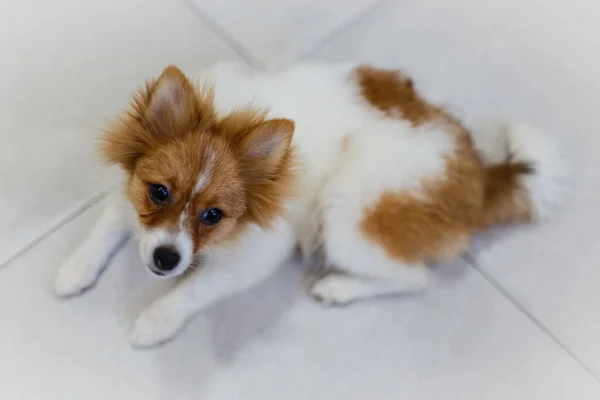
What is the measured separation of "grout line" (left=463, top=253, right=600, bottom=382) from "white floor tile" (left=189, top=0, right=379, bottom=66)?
128 cm

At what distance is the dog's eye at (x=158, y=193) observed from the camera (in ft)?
5.50

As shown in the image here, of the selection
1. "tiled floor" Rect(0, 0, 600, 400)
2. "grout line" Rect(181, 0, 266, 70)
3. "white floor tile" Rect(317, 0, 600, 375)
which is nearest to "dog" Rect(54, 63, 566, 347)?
"tiled floor" Rect(0, 0, 600, 400)

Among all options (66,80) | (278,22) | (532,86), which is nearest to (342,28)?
(278,22)

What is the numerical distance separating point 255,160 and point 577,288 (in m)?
1.56

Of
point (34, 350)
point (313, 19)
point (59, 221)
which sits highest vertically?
point (313, 19)

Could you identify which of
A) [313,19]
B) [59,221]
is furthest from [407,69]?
[59,221]

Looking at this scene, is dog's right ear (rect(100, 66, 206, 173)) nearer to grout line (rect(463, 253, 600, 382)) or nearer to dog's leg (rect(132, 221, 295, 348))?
dog's leg (rect(132, 221, 295, 348))

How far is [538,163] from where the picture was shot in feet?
7.11

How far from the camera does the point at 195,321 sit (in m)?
2.21

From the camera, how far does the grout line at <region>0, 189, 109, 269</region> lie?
226 cm

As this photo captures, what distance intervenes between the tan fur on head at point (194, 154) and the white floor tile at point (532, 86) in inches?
46.0

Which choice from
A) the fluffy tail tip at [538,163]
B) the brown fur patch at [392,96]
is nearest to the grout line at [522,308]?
the fluffy tail tip at [538,163]

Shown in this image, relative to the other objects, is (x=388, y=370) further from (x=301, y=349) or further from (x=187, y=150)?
(x=187, y=150)

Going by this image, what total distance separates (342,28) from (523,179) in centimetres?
124
